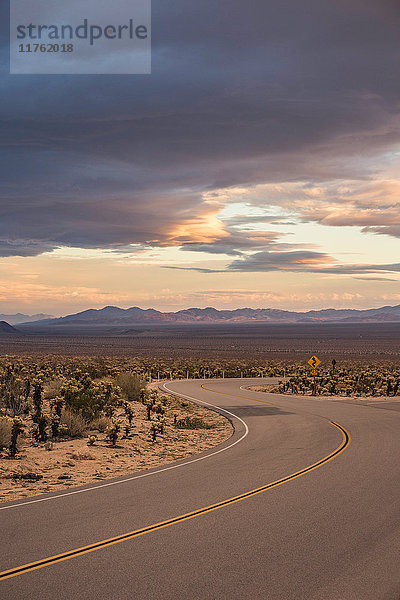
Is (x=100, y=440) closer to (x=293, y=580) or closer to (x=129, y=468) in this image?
(x=129, y=468)

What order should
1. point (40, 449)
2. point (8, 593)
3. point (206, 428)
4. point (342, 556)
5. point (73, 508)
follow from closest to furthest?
point (8, 593)
point (342, 556)
point (73, 508)
point (40, 449)
point (206, 428)

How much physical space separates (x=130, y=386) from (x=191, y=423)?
449 inches

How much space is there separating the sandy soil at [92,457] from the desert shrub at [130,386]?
1108 centimetres

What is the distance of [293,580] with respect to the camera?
7.02 metres

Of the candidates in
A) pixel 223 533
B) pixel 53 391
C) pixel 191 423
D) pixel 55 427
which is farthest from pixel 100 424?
pixel 223 533

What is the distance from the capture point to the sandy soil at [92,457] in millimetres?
→ 13442

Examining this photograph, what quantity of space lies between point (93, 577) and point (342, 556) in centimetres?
347

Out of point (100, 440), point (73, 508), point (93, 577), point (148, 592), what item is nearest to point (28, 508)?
point (73, 508)

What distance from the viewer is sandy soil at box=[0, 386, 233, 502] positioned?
13.4 m

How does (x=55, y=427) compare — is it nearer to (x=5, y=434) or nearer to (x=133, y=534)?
(x=5, y=434)

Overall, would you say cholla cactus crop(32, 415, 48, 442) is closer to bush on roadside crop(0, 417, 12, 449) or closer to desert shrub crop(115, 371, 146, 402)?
bush on roadside crop(0, 417, 12, 449)

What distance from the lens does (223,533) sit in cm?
883

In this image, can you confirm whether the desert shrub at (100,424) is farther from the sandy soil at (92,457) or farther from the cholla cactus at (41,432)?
the cholla cactus at (41,432)

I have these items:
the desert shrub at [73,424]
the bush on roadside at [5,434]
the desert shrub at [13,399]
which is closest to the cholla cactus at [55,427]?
the desert shrub at [73,424]
